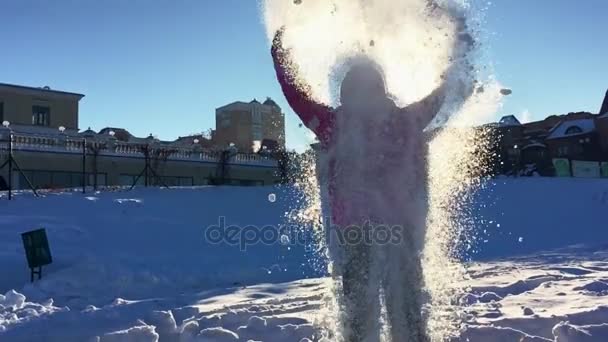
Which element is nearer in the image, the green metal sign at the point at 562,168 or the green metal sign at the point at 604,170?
the green metal sign at the point at 562,168

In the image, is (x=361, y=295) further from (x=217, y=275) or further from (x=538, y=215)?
(x=538, y=215)

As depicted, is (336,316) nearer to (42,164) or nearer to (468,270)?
(468,270)

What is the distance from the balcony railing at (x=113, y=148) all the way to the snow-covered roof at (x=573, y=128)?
38.4 metres

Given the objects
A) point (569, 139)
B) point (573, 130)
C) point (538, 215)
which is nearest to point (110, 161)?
point (538, 215)

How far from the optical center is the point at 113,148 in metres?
35.5

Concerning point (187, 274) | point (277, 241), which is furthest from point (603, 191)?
point (187, 274)

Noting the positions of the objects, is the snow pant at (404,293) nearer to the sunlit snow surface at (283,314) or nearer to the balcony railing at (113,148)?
the sunlit snow surface at (283,314)

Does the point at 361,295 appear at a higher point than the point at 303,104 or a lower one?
lower

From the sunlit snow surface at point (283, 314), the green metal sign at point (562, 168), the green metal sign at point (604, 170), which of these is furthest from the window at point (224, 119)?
the sunlit snow surface at point (283, 314)

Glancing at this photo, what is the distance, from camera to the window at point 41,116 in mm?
48156

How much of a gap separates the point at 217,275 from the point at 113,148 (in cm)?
2602

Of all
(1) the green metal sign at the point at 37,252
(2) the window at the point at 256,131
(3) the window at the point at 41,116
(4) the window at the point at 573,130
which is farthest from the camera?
(2) the window at the point at 256,131

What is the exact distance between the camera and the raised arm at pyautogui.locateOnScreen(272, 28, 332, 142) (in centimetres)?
430

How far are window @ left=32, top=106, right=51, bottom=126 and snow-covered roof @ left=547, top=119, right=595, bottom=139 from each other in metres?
49.5
